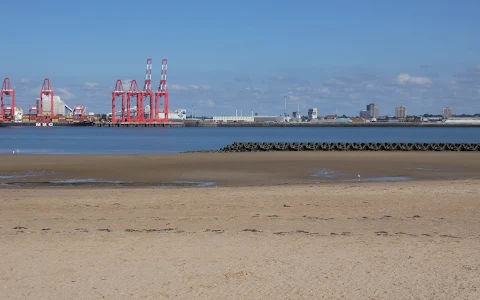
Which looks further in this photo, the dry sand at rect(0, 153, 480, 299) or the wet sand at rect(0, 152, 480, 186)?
the wet sand at rect(0, 152, 480, 186)

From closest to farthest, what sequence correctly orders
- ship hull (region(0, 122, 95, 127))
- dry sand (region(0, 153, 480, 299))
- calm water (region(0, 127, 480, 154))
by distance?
dry sand (region(0, 153, 480, 299)) < calm water (region(0, 127, 480, 154)) < ship hull (region(0, 122, 95, 127))

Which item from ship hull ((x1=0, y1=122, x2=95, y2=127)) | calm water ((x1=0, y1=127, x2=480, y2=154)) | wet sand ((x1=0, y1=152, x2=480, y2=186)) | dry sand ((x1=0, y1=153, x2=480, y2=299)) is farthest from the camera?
ship hull ((x1=0, y1=122, x2=95, y2=127))

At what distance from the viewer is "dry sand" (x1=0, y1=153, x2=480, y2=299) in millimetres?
7047

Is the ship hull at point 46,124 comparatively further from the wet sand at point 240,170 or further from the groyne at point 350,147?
the wet sand at point 240,170

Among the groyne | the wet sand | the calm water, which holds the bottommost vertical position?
the calm water

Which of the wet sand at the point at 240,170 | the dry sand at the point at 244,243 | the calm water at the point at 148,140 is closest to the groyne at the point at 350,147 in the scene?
the calm water at the point at 148,140

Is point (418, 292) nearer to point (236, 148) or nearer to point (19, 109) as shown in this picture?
point (236, 148)

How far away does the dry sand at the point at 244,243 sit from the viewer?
7.05 m

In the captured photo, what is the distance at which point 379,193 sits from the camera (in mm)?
16188

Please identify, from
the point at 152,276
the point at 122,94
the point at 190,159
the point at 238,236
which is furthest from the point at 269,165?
the point at 122,94

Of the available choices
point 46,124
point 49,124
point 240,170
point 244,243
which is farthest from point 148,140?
point 46,124

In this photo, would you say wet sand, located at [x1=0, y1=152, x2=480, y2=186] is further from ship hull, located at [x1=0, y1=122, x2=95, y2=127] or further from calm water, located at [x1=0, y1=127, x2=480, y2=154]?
ship hull, located at [x1=0, y1=122, x2=95, y2=127]

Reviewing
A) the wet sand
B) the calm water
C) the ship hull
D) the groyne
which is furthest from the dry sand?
the ship hull

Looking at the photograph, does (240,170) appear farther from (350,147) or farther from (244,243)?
(350,147)
